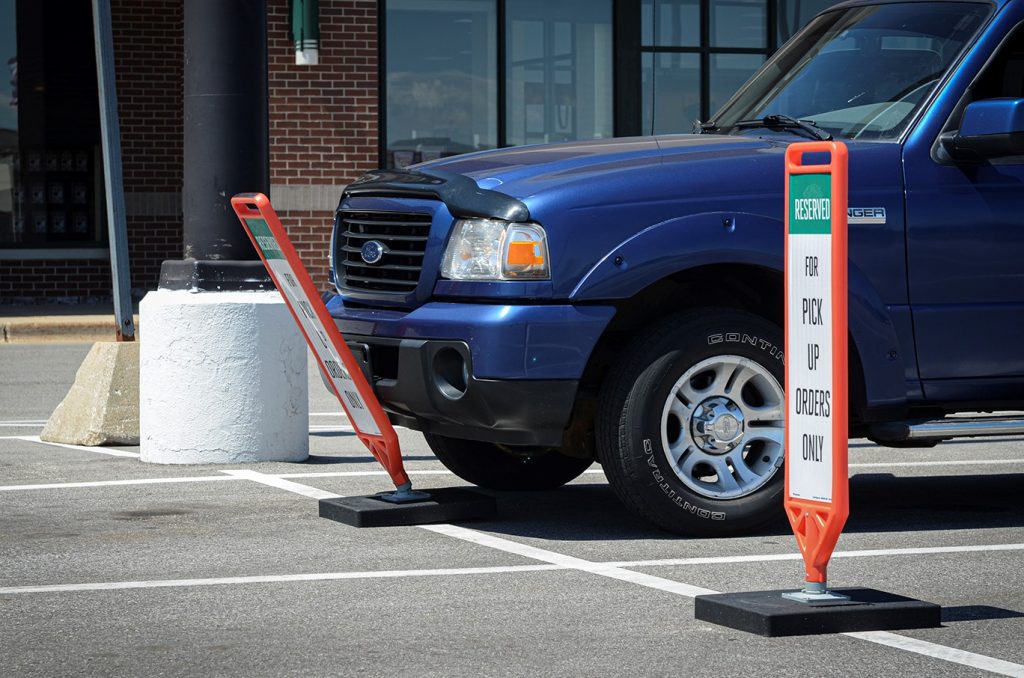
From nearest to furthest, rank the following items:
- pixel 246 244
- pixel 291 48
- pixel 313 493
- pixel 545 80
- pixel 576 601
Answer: pixel 576 601
pixel 313 493
pixel 246 244
pixel 291 48
pixel 545 80

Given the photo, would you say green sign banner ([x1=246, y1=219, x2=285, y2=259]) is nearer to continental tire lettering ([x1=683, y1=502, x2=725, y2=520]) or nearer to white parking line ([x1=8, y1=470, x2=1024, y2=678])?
white parking line ([x1=8, y1=470, x2=1024, y2=678])

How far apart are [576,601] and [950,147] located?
2587 millimetres

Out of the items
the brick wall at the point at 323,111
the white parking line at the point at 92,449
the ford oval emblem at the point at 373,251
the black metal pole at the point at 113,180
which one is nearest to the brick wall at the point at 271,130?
the brick wall at the point at 323,111

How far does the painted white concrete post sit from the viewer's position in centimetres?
878

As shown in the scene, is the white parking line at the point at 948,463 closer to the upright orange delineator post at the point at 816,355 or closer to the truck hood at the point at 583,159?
the truck hood at the point at 583,159

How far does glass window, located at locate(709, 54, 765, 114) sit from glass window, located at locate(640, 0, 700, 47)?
1.22 ft

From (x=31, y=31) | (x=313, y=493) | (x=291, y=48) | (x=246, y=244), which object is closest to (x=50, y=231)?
(x=31, y=31)

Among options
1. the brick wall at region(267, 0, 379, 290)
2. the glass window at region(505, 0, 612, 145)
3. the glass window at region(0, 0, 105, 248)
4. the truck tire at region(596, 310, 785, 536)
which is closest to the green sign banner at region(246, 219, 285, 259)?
the truck tire at region(596, 310, 785, 536)

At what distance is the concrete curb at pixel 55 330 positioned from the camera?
1733cm

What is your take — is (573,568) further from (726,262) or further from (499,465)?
(499,465)

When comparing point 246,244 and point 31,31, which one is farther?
point 31,31

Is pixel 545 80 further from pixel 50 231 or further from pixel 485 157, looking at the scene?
pixel 485 157

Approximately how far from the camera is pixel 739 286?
6.95 m

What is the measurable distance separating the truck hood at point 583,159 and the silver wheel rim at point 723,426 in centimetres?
81
